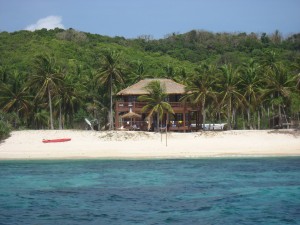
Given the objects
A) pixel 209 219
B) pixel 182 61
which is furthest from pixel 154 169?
pixel 182 61

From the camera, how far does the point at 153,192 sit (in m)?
27.2

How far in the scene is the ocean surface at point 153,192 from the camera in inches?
834

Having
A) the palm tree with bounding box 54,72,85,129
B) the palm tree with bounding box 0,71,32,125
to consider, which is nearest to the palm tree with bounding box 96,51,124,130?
the palm tree with bounding box 54,72,85,129

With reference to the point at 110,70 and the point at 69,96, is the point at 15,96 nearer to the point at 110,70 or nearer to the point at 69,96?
the point at 69,96

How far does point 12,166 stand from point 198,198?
772 inches

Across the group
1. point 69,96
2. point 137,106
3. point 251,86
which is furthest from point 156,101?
point 69,96

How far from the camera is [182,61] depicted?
98.9 m

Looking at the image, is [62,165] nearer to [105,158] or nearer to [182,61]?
[105,158]

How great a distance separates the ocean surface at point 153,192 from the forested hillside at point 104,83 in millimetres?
16575

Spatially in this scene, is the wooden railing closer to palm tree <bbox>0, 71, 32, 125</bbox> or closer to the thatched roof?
the thatched roof

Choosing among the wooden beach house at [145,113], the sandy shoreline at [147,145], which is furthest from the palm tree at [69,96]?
the sandy shoreline at [147,145]

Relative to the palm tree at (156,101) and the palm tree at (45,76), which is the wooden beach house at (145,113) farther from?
the palm tree at (45,76)

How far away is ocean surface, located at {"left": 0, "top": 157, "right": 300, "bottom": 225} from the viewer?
21.2 m

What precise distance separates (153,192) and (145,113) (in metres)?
32.2
